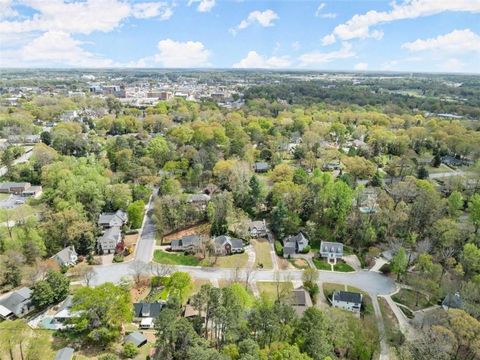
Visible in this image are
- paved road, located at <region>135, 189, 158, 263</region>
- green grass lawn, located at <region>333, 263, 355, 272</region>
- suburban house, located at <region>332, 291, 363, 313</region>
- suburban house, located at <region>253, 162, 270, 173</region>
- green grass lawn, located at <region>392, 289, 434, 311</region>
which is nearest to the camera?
suburban house, located at <region>332, 291, 363, 313</region>

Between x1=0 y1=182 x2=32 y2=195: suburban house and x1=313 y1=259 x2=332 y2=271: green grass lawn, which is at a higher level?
x1=0 y1=182 x2=32 y2=195: suburban house

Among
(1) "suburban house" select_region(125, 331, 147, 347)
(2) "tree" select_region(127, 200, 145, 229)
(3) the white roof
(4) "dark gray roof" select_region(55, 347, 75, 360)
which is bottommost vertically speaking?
(1) "suburban house" select_region(125, 331, 147, 347)

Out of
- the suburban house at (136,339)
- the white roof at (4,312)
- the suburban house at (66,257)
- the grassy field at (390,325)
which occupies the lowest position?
the grassy field at (390,325)

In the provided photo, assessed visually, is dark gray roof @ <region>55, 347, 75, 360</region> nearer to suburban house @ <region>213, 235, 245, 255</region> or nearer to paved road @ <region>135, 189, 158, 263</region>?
paved road @ <region>135, 189, 158, 263</region>

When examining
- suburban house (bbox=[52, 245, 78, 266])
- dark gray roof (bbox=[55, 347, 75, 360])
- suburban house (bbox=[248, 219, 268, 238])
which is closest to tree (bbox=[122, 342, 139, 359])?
dark gray roof (bbox=[55, 347, 75, 360])

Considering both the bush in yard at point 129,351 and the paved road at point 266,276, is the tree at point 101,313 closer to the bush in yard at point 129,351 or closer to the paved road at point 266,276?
the bush in yard at point 129,351

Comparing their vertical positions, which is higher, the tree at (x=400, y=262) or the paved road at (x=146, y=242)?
the tree at (x=400, y=262)

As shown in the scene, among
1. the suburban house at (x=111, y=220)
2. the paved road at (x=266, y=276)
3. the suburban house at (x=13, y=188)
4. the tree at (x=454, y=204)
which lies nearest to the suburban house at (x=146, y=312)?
the paved road at (x=266, y=276)
